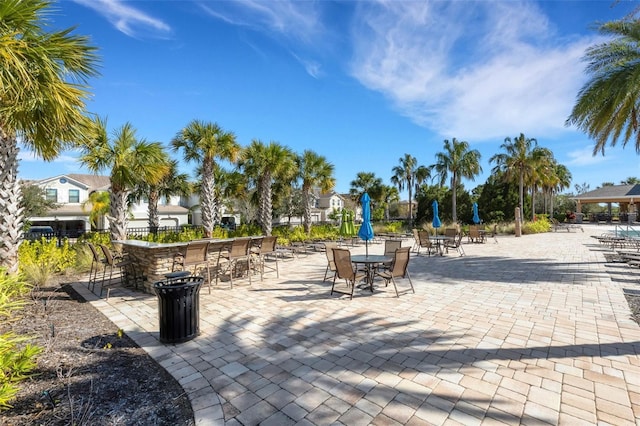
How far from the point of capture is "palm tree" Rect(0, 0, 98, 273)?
3859 mm

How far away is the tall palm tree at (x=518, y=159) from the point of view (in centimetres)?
2755

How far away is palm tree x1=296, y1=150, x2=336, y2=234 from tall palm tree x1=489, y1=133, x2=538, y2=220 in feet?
65.0

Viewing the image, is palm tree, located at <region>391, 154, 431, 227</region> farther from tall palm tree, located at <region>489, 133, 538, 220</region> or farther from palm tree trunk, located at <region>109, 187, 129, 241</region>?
palm tree trunk, located at <region>109, 187, 129, 241</region>

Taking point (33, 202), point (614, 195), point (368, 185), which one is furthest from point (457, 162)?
point (33, 202)

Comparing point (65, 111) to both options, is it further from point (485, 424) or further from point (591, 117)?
point (591, 117)

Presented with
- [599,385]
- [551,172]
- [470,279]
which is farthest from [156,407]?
[551,172]

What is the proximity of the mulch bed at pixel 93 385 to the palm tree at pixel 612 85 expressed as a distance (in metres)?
13.1

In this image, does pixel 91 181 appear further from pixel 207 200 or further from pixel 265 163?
pixel 265 163

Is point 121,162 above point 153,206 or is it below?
above

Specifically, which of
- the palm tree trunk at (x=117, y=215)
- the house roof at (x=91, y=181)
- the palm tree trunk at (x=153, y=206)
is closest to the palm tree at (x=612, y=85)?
the palm tree trunk at (x=117, y=215)

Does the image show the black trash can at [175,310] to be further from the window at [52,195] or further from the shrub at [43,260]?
the window at [52,195]

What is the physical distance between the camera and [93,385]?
117 inches

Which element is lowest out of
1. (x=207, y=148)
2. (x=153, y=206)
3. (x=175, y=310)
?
(x=175, y=310)

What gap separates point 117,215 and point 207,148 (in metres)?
4.61
